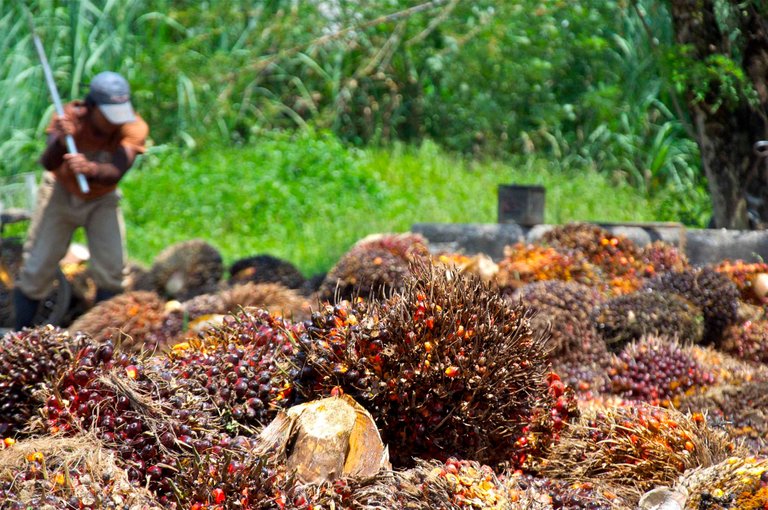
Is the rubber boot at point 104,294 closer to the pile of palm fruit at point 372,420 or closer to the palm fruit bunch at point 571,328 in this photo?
the palm fruit bunch at point 571,328

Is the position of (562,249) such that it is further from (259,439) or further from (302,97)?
(302,97)

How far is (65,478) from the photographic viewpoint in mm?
2145

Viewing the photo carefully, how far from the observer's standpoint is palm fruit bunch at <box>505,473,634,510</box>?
233cm

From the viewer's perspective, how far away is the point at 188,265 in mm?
7789

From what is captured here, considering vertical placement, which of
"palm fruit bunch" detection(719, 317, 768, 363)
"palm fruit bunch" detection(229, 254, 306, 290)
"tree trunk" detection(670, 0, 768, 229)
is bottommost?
"palm fruit bunch" detection(229, 254, 306, 290)

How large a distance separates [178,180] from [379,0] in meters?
3.89

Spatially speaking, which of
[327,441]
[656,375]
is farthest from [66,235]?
[327,441]

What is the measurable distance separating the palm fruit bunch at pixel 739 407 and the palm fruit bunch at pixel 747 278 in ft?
5.97

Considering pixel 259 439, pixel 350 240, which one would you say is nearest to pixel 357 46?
pixel 350 240

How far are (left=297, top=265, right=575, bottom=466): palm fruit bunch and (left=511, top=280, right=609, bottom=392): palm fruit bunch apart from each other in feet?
4.03

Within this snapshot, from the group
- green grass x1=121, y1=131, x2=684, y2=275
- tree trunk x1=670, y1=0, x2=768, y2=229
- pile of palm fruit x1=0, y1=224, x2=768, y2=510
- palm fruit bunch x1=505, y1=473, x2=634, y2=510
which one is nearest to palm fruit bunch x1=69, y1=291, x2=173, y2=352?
pile of palm fruit x1=0, y1=224, x2=768, y2=510

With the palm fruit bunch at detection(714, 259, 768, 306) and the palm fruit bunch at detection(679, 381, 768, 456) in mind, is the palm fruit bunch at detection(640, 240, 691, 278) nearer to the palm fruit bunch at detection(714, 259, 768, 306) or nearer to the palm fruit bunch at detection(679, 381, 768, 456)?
the palm fruit bunch at detection(714, 259, 768, 306)

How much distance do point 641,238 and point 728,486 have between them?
171 inches

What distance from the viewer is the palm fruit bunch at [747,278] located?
212 inches
